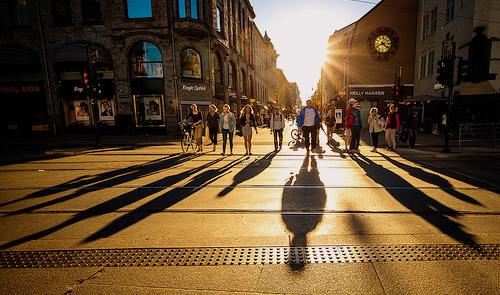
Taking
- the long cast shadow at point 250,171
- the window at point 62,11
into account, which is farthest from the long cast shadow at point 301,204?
the window at point 62,11

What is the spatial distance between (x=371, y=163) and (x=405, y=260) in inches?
229

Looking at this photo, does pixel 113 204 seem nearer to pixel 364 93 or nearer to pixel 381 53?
pixel 364 93

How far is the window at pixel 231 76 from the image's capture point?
89.4 ft

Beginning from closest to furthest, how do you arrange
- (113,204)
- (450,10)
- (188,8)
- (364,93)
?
(113,204) < (450,10) < (188,8) < (364,93)

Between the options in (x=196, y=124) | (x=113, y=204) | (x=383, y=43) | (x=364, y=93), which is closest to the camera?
→ (x=113, y=204)

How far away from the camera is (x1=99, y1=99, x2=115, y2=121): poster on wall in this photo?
20.5m

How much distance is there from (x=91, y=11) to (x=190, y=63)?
8.15 metres

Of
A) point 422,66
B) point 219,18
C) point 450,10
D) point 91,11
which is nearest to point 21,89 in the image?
point 91,11

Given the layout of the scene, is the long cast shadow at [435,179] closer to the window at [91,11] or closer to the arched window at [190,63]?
the arched window at [190,63]

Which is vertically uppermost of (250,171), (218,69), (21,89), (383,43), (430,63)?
(383,43)

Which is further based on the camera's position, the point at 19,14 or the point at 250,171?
the point at 19,14

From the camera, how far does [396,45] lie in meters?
25.6

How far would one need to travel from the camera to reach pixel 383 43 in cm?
2581

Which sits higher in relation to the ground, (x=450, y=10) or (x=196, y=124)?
(x=450, y=10)
